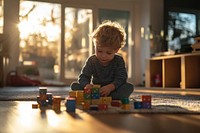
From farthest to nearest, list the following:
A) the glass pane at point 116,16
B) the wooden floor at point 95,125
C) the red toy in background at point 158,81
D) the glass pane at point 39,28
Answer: the glass pane at point 116,16
the glass pane at point 39,28
the red toy in background at point 158,81
the wooden floor at point 95,125

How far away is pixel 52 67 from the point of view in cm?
521

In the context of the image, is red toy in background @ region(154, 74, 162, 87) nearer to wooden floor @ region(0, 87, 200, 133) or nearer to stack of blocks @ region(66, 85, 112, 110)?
stack of blocks @ region(66, 85, 112, 110)

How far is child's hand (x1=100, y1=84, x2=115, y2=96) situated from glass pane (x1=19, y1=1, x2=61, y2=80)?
2.97m

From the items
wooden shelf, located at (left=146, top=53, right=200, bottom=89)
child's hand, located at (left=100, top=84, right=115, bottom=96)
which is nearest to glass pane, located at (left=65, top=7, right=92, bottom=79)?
wooden shelf, located at (left=146, top=53, right=200, bottom=89)

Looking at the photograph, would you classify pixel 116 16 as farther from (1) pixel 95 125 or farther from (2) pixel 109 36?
(1) pixel 95 125

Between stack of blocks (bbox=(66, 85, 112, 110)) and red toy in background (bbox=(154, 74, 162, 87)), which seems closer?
stack of blocks (bbox=(66, 85, 112, 110))

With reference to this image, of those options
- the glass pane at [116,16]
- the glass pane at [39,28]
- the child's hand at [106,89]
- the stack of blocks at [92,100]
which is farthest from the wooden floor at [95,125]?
the glass pane at [116,16]

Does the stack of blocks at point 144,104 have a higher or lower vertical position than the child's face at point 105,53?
lower

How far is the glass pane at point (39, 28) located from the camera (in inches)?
165

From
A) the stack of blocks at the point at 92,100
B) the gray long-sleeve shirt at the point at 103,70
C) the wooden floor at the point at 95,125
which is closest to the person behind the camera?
the wooden floor at the point at 95,125

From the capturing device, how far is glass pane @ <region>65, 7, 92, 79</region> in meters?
4.48

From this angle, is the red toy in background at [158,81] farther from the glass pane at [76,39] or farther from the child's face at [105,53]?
the child's face at [105,53]

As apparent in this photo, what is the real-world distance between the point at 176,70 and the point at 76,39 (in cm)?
198

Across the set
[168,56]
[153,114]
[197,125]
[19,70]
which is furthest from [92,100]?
[19,70]
